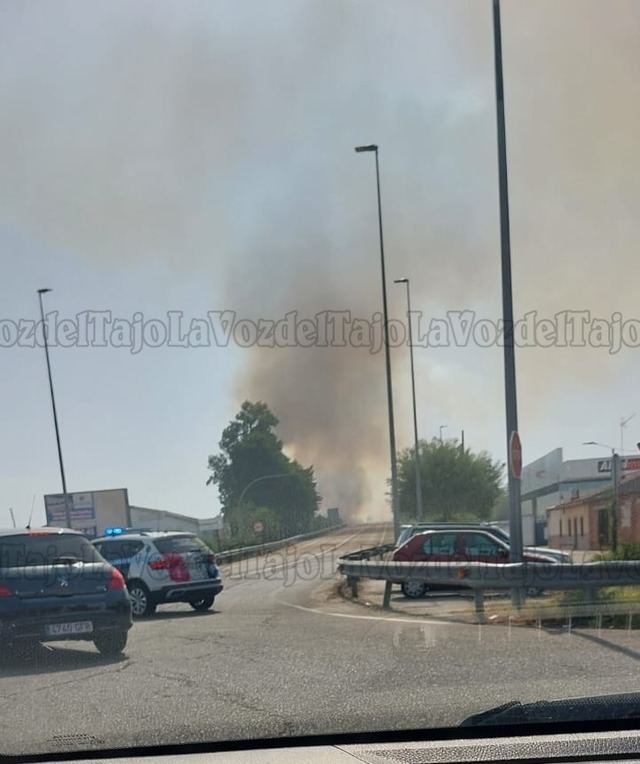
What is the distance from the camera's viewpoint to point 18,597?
905 cm

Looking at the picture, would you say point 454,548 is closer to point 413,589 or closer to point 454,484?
point 413,589

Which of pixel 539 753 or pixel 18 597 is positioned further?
pixel 18 597

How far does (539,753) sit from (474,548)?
14224 millimetres

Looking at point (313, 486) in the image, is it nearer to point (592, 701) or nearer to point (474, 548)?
point (474, 548)

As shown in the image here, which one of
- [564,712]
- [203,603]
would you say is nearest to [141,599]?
[203,603]

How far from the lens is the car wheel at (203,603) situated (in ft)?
48.0

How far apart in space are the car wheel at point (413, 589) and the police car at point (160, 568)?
295 centimetres

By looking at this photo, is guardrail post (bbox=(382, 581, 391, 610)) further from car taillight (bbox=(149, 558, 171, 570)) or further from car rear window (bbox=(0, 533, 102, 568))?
car rear window (bbox=(0, 533, 102, 568))

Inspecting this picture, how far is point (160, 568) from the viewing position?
14383 mm

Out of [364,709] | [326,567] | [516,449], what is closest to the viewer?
[364,709]

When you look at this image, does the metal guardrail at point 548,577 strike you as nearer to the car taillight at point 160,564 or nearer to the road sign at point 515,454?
the road sign at point 515,454

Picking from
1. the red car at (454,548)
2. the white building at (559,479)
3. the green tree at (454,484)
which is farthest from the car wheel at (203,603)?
the green tree at (454,484)

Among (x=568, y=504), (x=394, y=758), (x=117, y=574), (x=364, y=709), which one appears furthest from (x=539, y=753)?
(x=568, y=504)

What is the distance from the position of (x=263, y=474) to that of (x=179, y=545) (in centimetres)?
3926
